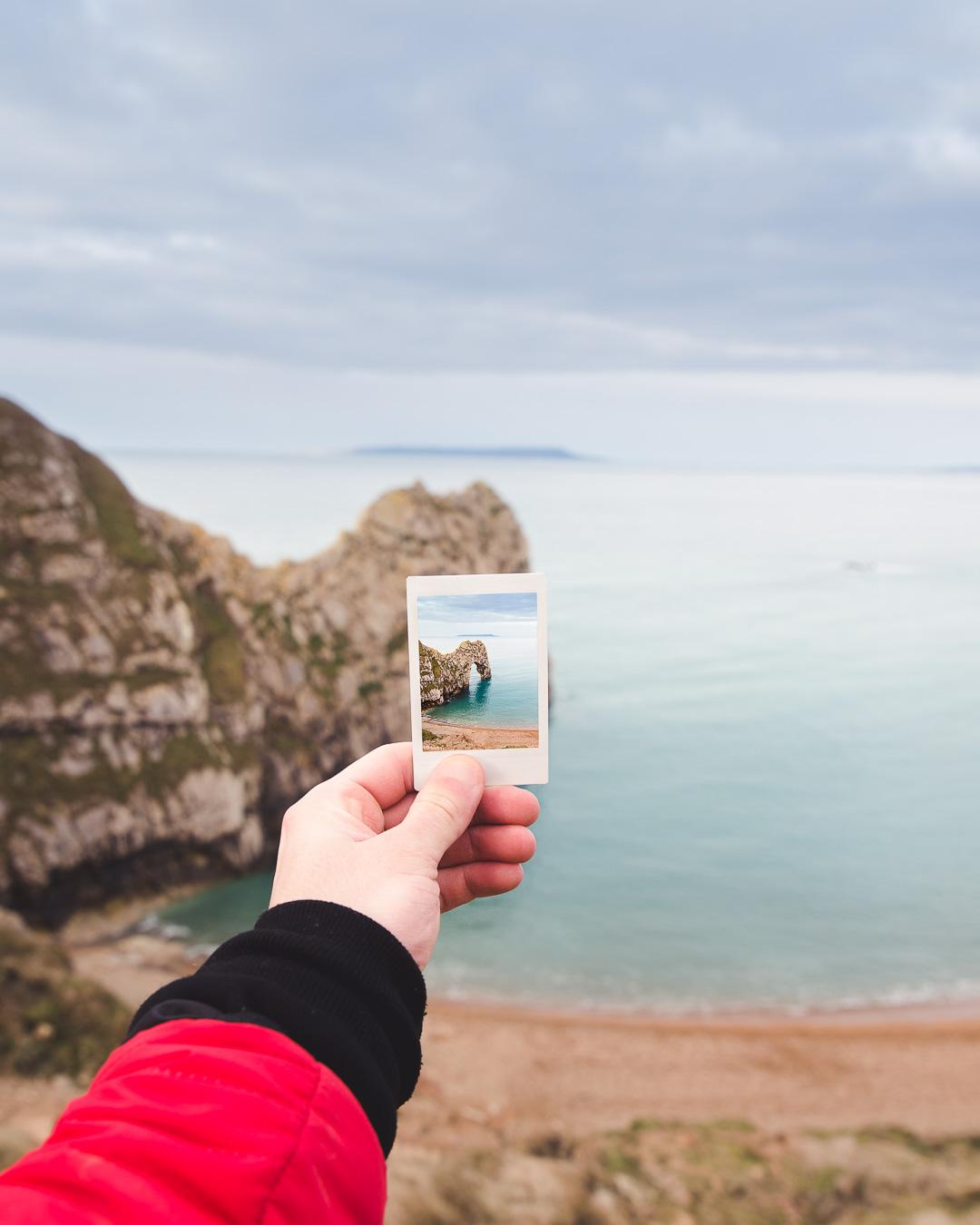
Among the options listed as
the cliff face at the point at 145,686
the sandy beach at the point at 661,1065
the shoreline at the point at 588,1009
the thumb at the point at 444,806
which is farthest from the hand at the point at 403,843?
the cliff face at the point at 145,686

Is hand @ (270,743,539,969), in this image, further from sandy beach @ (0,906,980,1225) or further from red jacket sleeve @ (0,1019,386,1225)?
sandy beach @ (0,906,980,1225)

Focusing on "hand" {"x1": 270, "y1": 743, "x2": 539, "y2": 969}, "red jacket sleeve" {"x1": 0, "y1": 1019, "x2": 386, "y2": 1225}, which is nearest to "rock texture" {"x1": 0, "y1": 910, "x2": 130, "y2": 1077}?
"hand" {"x1": 270, "y1": 743, "x2": 539, "y2": 969}

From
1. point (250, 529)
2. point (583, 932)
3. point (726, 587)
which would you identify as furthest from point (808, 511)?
point (583, 932)

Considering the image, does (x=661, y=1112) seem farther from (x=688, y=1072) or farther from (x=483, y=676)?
(x=483, y=676)

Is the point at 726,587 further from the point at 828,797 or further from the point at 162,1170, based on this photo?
the point at 162,1170

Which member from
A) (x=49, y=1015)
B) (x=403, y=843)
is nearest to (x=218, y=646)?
(x=49, y=1015)
